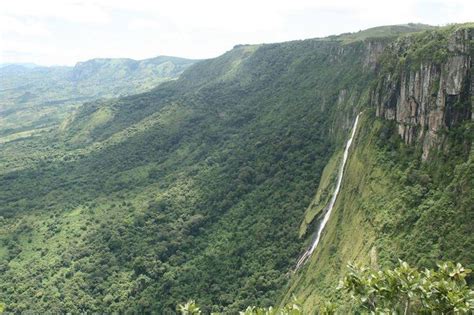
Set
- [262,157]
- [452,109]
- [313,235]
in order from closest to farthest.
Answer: [452,109] → [313,235] → [262,157]

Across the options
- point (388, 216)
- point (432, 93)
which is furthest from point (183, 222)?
point (432, 93)

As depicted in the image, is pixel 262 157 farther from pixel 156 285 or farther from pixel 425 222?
pixel 425 222

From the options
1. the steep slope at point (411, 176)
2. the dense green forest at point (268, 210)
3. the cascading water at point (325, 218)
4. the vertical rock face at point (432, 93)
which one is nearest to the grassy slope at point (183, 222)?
the dense green forest at point (268, 210)

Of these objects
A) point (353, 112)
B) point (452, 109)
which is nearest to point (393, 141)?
point (452, 109)

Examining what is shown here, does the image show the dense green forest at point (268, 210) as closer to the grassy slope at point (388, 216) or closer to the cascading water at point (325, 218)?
the grassy slope at point (388, 216)

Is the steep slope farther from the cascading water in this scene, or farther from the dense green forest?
the cascading water

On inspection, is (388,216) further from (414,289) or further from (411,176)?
(414,289)
